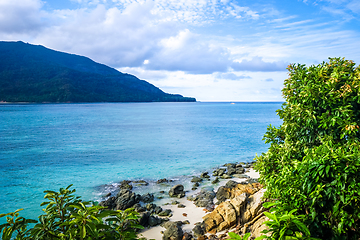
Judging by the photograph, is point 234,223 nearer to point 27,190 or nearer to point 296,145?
point 296,145

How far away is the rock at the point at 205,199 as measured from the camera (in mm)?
16656

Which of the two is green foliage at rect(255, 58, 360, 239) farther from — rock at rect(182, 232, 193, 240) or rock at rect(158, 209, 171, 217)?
rock at rect(158, 209, 171, 217)

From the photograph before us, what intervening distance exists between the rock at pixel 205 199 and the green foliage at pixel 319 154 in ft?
27.1

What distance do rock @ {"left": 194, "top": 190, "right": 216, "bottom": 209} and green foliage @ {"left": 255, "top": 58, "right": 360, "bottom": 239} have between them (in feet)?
27.1

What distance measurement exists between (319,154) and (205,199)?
12.9m

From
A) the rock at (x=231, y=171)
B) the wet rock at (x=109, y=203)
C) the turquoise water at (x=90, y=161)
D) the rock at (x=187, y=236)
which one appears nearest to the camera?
the rock at (x=187, y=236)

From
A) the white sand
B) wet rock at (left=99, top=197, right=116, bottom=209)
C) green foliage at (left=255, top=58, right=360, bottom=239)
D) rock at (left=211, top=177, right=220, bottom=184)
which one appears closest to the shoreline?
the white sand

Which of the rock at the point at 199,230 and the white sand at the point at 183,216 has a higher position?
the rock at the point at 199,230

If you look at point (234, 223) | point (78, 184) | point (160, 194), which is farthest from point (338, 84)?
point (78, 184)

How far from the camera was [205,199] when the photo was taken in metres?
17.5

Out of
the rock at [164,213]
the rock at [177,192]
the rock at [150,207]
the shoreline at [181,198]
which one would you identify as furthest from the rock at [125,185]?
the rock at [164,213]

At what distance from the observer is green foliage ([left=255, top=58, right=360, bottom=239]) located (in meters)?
5.02

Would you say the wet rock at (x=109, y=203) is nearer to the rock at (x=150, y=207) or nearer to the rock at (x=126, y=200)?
the rock at (x=126, y=200)

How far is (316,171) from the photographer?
17.2 feet
